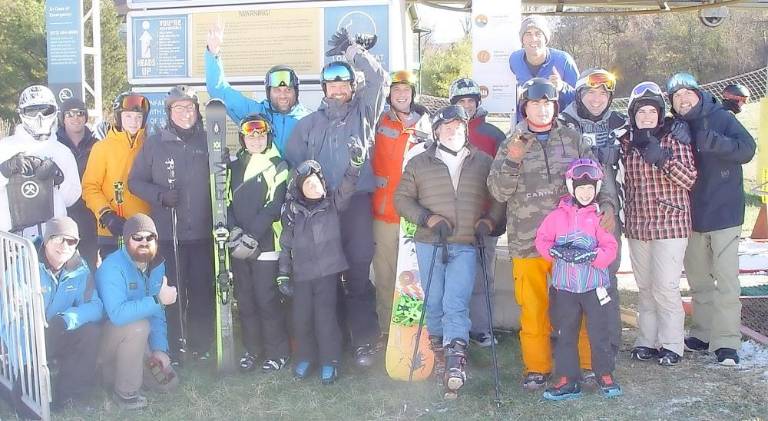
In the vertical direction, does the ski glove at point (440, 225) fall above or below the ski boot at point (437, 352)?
above

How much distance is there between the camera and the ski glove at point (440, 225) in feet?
14.7

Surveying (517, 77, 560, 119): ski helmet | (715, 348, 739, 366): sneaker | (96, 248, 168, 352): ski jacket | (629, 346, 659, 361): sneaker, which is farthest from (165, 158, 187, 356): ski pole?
(715, 348, 739, 366): sneaker

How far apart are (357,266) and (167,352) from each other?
4.58 feet

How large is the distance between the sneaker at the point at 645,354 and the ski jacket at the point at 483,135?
173 centimetres

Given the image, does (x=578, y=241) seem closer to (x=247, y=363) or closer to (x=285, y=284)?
(x=285, y=284)

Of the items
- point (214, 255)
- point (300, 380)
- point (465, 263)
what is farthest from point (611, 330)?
point (214, 255)

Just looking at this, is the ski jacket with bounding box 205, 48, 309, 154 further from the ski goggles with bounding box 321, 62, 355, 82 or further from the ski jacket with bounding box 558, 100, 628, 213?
the ski jacket with bounding box 558, 100, 628, 213

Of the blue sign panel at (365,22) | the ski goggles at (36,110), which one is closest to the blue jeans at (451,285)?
the blue sign panel at (365,22)

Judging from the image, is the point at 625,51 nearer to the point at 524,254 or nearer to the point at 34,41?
the point at 34,41

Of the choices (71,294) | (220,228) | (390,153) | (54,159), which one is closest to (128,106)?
(54,159)

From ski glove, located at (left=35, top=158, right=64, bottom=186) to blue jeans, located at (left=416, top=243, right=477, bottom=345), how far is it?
250 cm

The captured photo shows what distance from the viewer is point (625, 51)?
33781mm

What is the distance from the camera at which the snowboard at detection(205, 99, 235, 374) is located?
4.83 meters

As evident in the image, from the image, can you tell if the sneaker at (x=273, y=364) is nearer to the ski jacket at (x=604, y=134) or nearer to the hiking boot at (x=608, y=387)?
the hiking boot at (x=608, y=387)
